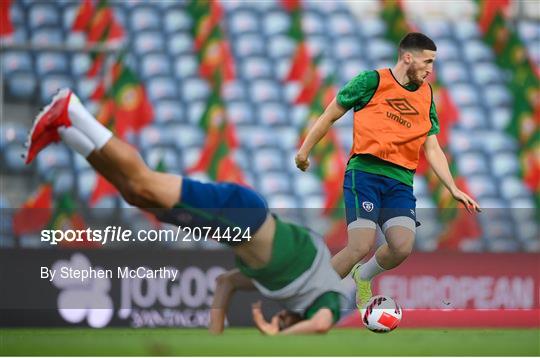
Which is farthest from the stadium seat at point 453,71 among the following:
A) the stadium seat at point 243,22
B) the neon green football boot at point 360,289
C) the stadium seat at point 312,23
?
the neon green football boot at point 360,289

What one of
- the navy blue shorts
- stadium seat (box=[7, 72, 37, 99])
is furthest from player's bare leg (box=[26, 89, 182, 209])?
stadium seat (box=[7, 72, 37, 99])

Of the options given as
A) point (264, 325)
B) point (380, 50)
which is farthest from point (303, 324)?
point (380, 50)

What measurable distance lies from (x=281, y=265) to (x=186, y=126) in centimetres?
707

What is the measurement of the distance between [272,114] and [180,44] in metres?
1.53

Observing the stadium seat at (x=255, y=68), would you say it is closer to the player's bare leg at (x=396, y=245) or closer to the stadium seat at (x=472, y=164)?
the stadium seat at (x=472, y=164)

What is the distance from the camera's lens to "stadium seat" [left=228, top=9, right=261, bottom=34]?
14.0m

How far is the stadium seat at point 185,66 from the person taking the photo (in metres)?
13.5

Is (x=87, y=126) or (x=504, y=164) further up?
(x=504, y=164)

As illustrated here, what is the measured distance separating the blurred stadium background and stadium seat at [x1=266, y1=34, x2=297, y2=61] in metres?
0.02

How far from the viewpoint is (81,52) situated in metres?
12.9

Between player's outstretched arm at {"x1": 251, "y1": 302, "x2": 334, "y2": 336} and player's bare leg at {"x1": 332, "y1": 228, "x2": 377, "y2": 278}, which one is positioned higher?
player's bare leg at {"x1": 332, "y1": 228, "x2": 377, "y2": 278}

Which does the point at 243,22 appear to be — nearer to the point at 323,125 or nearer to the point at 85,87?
the point at 85,87

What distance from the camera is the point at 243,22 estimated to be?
1407 cm

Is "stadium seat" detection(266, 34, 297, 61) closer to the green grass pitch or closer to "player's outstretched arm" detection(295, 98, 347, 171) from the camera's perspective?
the green grass pitch
